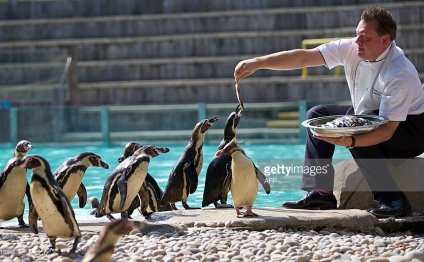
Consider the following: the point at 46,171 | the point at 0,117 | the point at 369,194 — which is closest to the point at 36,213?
the point at 46,171

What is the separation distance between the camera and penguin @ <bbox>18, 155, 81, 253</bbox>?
15.3 feet

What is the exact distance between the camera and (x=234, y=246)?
4.88m

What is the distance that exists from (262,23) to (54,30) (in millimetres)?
3639

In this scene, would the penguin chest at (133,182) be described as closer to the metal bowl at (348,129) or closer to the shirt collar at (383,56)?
the metal bowl at (348,129)

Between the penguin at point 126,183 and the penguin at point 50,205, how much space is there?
85cm

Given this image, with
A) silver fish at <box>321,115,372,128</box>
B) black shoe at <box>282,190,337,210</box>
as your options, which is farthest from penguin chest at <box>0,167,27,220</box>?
silver fish at <box>321,115,372,128</box>

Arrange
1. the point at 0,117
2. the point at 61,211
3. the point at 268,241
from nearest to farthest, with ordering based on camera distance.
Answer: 1. the point at 61,211
2. the point at 268,241
3. the point at 0,117

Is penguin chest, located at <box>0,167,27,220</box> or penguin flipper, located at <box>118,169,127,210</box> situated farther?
penguin chest, located at <box>0,167,27,220</box>

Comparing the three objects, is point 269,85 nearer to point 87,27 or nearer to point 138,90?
point 138,90

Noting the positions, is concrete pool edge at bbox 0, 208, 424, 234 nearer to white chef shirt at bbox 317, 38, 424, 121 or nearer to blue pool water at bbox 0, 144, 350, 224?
white chef shirt at bbox 317, 38, 424, 121

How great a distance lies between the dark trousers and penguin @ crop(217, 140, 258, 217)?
2.03 feet

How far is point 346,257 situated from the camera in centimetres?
471

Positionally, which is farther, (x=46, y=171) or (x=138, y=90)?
(x=138, y=90)

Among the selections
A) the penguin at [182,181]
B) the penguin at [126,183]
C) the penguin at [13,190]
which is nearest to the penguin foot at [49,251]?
the penguin at [126,183]
